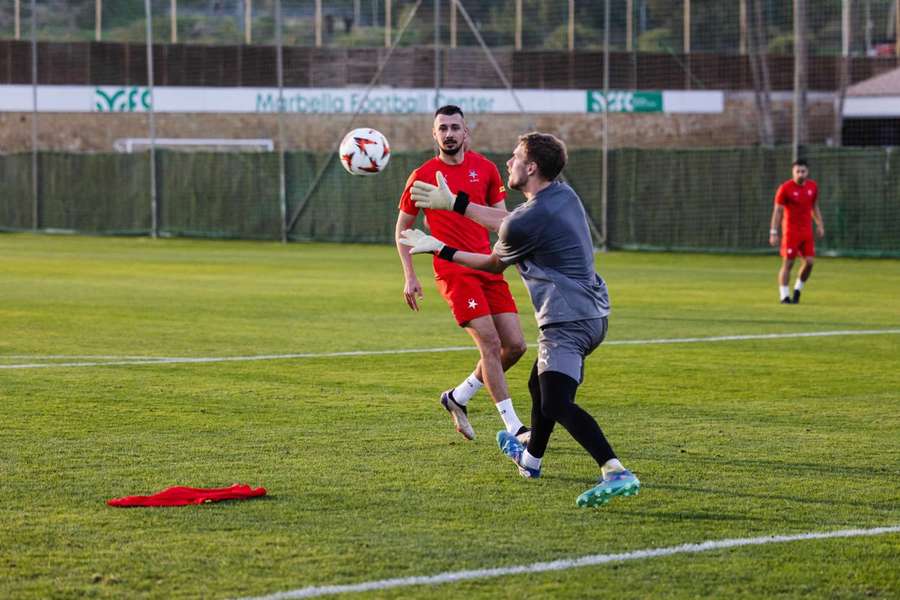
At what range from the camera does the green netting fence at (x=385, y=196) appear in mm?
32000

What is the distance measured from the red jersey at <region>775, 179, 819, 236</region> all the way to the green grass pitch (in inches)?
146

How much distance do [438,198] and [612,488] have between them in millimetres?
1862

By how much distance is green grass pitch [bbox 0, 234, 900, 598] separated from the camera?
618 centimetres

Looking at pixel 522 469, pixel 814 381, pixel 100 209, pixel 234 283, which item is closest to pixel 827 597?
pixel 522 469

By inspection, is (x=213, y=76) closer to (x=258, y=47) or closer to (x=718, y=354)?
A: (x=258, y=47)

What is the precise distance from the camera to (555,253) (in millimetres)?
7758

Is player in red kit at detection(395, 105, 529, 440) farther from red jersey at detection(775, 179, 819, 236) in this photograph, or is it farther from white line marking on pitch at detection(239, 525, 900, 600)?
red jersey at detection(775, 179, 819, 236)

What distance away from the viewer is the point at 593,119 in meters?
48.1

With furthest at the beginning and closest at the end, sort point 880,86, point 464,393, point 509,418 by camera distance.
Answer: point 880,86
point 464,393
point 509,418

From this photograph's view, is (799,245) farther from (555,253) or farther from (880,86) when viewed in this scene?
(880,86)

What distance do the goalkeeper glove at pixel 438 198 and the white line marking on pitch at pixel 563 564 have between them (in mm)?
2365

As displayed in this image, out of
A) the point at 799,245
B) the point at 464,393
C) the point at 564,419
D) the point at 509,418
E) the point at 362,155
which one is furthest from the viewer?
the point at 799,245

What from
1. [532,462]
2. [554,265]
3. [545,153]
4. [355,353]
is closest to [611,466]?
[532,462]

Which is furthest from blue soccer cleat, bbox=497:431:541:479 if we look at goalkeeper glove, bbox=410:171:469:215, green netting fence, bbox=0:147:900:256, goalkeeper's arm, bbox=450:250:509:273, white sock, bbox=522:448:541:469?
green netting fence, bbox=0:147:900:256
